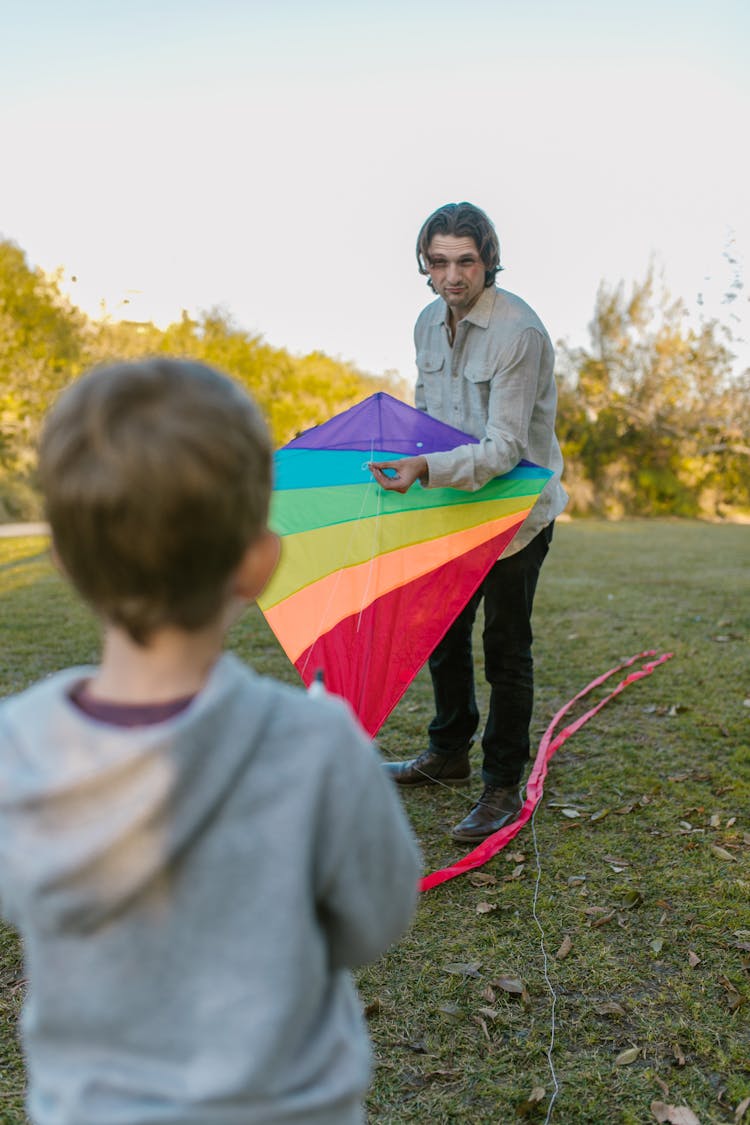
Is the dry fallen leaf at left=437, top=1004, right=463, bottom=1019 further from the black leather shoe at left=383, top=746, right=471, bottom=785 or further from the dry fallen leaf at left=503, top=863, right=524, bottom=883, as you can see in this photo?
the black leather shoe at left=383, top=746, right=471, bottom=785

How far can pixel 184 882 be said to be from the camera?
3.34ft

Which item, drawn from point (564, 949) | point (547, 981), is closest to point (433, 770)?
point (564, 949)

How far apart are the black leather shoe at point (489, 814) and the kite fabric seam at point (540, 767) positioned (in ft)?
0.09

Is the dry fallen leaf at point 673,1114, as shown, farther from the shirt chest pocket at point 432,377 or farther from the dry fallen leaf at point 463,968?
the shirt chest pocket at point 432,377

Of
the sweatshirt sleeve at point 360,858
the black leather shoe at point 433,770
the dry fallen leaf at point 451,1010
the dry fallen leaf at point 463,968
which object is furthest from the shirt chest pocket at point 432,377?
the sweatshirt sleeve at point 360,858

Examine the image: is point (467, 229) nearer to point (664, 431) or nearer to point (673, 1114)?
point (673, 1114)

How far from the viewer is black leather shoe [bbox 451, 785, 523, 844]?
3459mm

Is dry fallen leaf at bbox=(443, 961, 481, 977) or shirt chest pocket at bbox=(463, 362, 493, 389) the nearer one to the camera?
dry fallen leaf at bbox=(443, 961, 481, 977)

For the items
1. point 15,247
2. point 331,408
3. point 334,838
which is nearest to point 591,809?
point 334,838

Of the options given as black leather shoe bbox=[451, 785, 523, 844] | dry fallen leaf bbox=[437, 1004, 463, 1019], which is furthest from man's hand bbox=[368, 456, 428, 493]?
dry fallen leaf bbox=[437, 1004, 463, 1019]

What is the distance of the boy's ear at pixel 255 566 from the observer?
110 centimetres

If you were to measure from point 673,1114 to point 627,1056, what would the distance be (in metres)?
0.21

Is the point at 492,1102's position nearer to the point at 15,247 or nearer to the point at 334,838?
the point at 334,838

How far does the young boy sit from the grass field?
4.50ft
